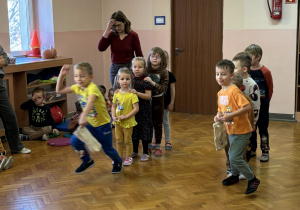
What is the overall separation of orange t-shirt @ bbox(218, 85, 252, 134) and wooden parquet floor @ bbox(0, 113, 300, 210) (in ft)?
1.90

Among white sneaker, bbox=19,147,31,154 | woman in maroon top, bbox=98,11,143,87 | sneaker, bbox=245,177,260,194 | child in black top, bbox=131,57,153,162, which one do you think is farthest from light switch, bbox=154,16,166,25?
sneaker, bbox=245,177,260,194

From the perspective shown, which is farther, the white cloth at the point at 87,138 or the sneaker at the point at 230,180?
the sneaker at the point at 230,180

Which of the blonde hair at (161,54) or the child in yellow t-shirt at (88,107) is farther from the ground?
the blonde hair at (161,54)

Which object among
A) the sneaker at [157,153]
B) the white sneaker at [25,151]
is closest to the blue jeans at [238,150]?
the sneaker at [157,153]

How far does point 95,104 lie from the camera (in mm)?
3969

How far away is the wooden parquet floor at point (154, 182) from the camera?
3.70m

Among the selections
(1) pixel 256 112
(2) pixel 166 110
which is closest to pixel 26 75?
(2) pixel 166 110

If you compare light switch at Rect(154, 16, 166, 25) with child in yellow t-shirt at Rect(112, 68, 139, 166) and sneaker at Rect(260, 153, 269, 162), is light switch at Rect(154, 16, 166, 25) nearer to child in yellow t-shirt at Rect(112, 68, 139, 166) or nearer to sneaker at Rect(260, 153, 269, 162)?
child in yellow t-shirt at Rect(112, 68, 139, 166)

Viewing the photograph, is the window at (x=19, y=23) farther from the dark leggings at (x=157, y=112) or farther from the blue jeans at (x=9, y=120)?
the dark leggings at (x=157, y=112)

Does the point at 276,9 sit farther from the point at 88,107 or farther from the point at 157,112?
the point at 88,107

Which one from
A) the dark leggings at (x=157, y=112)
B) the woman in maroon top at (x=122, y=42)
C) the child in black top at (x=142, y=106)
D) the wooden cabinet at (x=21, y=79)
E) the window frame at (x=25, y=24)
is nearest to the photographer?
the child in black top at (x=142, y=106)

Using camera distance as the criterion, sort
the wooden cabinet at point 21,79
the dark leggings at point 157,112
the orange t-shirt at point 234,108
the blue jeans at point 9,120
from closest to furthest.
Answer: the orange t-shirt at point 234,108, the dark leggings at point 157,112, the blue jeans at point 9,120, the wooden cabinet at point 21,79

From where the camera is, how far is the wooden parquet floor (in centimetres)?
370

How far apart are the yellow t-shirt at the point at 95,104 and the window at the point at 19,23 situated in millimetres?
2960
